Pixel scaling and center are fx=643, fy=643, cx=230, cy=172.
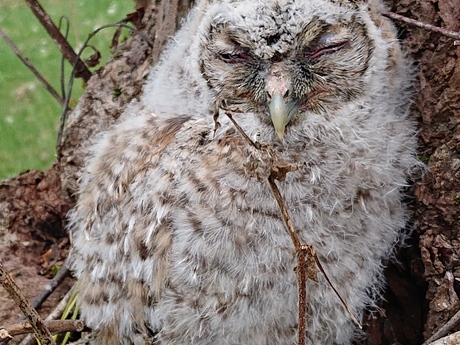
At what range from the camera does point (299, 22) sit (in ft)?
4.43

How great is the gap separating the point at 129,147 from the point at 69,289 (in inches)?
28.9

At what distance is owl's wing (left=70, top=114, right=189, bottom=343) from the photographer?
1584mm

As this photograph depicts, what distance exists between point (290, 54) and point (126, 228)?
625 mm

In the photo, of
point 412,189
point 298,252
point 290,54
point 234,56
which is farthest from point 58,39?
point 298,252

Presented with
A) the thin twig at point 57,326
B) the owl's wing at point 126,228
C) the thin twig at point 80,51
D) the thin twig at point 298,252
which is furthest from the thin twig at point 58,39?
the thin twig at point 298,252

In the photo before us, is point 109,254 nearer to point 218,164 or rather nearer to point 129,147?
point 129,147

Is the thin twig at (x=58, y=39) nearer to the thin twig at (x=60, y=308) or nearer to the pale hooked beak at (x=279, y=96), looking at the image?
the thin twig at (x=60, y=308)

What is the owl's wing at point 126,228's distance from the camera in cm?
158

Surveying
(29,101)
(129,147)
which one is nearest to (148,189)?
(129,147)

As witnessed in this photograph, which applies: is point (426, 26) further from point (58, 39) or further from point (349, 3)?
point (58, 39)

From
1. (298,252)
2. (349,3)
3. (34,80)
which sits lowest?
(34,80)

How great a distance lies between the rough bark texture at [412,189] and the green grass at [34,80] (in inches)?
96.7

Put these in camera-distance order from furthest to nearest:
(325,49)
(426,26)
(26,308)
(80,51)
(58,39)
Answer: (58,39), (80,51), (426,26), (325,49), (26,308)

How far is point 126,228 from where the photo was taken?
65.0 inches
